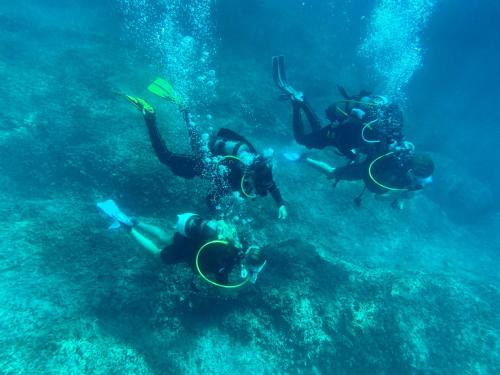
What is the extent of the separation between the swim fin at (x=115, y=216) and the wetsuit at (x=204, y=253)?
1.28 meters

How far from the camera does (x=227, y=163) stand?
4.62 meters

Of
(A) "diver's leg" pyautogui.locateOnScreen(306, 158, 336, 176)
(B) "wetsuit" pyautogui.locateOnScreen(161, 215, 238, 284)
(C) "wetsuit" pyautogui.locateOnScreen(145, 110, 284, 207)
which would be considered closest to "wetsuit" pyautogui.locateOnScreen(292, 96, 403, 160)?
(A) "diver's leg" pyautogui.locateOnScreen(306, 158, 336, 176)

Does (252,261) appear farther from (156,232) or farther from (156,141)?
(156,141)

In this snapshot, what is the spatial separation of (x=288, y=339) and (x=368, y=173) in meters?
3.12

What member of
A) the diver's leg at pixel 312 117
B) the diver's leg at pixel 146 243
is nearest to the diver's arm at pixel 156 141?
the diver's leg at pixel 146 243

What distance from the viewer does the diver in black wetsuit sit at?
448 cm

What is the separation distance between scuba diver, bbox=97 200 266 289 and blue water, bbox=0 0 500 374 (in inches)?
13.0

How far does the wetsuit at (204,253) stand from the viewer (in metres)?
3.61

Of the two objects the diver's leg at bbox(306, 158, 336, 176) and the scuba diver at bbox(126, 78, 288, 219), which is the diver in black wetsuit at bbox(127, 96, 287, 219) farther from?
the diver's leg at bbox(306, 158, 336, 176)

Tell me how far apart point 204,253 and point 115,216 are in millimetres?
2327

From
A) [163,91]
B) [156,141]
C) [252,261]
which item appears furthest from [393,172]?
[163,91]

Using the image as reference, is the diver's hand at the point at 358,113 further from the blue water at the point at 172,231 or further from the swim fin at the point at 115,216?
the swim fin at the point at 115,216

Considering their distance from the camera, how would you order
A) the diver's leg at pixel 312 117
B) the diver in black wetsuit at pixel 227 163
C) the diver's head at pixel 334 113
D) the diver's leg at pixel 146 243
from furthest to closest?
the diver's leg at pixel 312 117 < the diver's head at pixel 334 113 < the diver's leg at pixel 146 243 < the diver in black wetsuit at pixel 227 163

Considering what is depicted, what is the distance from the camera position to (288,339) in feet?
15.8
